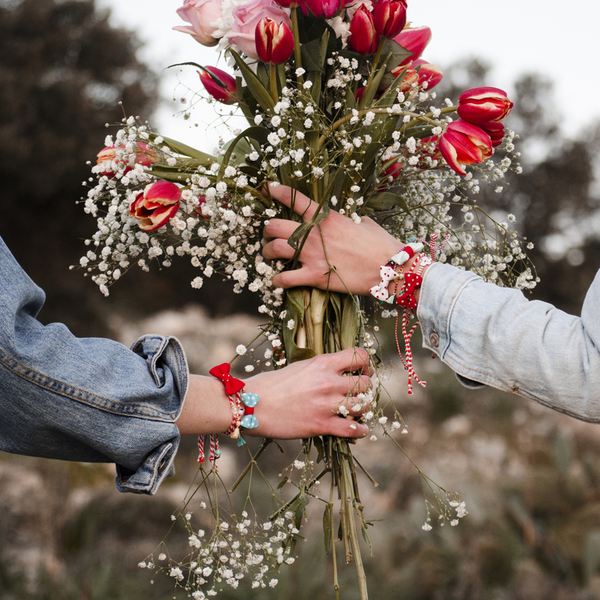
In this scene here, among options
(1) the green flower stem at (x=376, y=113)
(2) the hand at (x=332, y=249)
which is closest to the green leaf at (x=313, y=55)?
(1) the green flower stem at (x=376, y=113)

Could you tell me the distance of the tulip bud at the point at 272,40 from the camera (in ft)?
3.10

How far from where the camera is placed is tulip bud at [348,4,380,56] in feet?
3.24

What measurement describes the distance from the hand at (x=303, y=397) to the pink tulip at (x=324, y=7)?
640 millimetres

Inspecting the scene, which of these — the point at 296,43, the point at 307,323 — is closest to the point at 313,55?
the point at 296,43

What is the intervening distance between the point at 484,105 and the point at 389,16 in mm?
241

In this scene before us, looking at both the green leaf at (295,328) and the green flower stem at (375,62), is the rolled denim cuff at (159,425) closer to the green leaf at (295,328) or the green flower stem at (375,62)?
the green leaf at (295,328)

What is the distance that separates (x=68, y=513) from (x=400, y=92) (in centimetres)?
288

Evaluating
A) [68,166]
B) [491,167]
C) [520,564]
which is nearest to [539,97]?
[68,166]

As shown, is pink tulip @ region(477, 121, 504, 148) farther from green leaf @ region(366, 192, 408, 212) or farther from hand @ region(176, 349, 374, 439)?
hand @ region(176, 349, 374, 439)

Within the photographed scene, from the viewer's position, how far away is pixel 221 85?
3.76 feet

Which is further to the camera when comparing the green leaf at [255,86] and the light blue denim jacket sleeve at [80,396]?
the green leaf at [255,86]

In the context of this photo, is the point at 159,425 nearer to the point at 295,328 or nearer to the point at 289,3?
the point at 295,328

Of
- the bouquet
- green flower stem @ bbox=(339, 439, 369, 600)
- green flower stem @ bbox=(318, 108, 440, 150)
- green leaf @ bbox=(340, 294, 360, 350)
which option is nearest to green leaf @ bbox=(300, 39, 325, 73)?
the bouquet

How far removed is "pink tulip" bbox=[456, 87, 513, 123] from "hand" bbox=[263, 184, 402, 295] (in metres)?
0.28
